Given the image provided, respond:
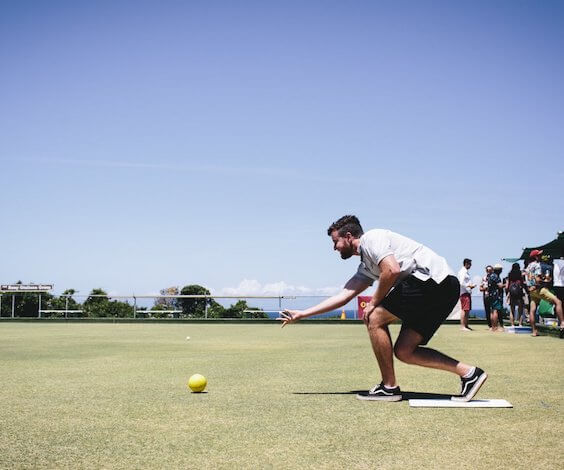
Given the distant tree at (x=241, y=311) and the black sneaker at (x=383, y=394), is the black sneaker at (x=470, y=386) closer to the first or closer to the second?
the black sneaker at (x=383, y=394)

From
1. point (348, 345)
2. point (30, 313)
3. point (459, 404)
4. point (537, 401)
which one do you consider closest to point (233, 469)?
point (459, 404)

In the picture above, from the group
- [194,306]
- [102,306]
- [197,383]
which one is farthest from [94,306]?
[197,383]

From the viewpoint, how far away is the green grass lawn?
3623 millimetres

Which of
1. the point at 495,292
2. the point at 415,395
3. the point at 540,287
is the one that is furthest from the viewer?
the point at 495,292

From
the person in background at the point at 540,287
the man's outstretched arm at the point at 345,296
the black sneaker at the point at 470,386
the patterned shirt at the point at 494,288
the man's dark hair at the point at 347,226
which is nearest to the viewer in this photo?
the black sneaker at the point at 470,386

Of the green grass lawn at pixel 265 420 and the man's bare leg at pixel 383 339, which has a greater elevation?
the man's bare leg at pixel 383 339

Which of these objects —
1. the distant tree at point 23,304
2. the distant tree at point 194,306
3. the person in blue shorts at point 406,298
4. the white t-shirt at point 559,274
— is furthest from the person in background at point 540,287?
the distant tree at point 23,304

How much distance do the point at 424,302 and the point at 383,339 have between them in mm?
485

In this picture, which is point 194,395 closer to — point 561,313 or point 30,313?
point 561,313

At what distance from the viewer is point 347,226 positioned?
18.5 feet

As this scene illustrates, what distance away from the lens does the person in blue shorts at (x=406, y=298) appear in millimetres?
5398

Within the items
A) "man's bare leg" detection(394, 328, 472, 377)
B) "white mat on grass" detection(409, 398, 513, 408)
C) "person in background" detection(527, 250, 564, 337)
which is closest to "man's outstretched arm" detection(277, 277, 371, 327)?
"man's bare leg" detection(394, 328, 472, 377)

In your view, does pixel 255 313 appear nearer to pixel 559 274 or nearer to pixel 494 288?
pixel 494 288

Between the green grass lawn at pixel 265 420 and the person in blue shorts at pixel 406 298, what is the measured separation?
39cm
